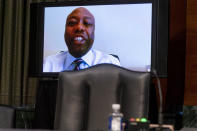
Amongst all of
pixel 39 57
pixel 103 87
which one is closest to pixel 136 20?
pixel 39 57

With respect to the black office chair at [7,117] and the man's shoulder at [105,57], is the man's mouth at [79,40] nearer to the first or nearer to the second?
the man's shoulder at [105,57]

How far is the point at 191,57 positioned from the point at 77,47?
48.4 inches

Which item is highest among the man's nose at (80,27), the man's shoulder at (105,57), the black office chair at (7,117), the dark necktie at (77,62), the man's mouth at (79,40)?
the man's nose at (80,27)

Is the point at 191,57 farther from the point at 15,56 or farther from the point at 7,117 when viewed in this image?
the point at 15,56

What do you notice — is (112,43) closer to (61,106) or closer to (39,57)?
(39,57)

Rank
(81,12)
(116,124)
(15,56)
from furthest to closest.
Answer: (15,56), (81,12), (116,124)

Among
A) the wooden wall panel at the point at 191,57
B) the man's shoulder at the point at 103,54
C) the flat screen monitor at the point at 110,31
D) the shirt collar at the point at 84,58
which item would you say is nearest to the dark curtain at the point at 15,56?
the flat screen monitor at the point at 110,31

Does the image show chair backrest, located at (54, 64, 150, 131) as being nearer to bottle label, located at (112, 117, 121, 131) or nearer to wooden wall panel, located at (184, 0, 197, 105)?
bottle label, located at (112, 117, 121, 131)

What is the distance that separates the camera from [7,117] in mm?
2129

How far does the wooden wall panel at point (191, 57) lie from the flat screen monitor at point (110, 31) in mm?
494

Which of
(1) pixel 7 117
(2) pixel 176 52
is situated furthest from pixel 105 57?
(1) pixel 7 117

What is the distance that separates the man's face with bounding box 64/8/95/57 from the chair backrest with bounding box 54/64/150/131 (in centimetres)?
176

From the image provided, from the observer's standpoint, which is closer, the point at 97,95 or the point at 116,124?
the point at 116,124

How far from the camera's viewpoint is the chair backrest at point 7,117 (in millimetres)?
2115
